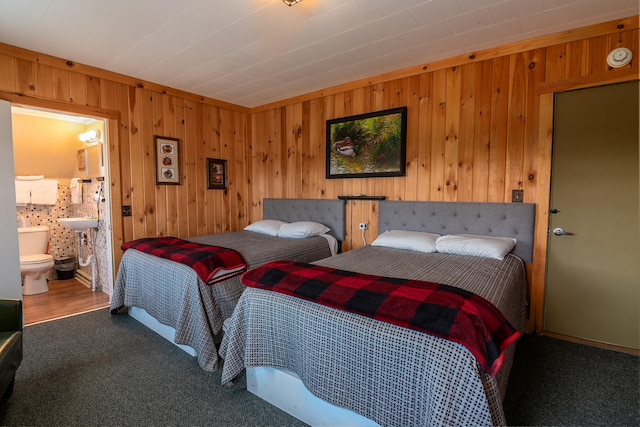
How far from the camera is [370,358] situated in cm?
136

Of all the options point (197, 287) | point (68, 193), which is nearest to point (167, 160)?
point (68, 193)

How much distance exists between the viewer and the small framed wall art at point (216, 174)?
13.7 ft

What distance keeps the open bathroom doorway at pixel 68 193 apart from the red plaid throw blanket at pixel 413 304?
3005mm

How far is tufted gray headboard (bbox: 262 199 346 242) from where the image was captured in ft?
12.3

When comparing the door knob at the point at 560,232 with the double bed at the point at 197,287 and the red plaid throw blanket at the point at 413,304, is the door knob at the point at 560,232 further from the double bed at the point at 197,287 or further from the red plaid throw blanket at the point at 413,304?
the double bed at the point at 197,287

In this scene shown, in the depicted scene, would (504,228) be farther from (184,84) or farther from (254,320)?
(184,84)

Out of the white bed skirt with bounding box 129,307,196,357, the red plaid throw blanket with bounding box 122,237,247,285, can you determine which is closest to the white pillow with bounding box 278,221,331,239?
the red plaid throw blanket with bounding box 122,237,247,285

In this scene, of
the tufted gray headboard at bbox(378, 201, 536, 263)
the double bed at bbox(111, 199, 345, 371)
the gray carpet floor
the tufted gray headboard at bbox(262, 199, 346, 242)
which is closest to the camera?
the gray carpet floor

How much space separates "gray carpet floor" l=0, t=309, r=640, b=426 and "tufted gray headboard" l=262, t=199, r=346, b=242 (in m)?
2.05

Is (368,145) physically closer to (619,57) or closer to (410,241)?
(410,241)

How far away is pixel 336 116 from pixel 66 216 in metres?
4.11

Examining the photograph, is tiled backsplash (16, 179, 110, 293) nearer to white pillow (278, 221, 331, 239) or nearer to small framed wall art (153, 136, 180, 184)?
small framed wall art (153, 136, 180, 184)

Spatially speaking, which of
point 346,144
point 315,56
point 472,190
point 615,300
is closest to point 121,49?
point 315,56

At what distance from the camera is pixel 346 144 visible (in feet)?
12.1
